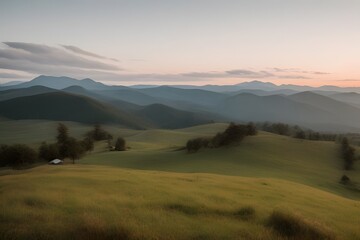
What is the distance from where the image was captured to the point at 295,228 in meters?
18.2

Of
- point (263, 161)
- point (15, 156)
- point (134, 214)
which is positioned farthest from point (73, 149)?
point (134, 214)

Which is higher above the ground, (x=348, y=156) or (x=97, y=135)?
(x=348, y=156)

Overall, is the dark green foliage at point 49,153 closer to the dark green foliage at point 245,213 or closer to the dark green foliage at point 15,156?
the dark green foliage at point 15,156

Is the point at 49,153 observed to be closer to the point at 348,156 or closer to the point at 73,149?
the point at 73,149

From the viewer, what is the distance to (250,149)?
346 ft

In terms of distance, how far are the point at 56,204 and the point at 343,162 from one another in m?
103

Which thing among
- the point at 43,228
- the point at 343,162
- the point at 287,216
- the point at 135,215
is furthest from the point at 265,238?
the point at 343,162

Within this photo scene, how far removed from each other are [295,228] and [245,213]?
395 centimetres

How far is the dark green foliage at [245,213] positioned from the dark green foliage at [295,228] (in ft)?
5.41

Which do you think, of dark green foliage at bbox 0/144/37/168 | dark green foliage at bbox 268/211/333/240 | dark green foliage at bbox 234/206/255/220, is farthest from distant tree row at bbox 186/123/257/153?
dark green foliage at bbox 268/211/333/240

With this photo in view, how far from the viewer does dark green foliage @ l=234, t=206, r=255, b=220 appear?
20941mm

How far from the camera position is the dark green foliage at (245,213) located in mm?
20941

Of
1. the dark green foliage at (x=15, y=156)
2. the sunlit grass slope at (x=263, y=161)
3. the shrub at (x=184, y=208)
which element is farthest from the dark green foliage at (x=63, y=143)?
the shrub at (x=184, y=208)

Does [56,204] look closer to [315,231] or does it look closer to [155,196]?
[155,196]
